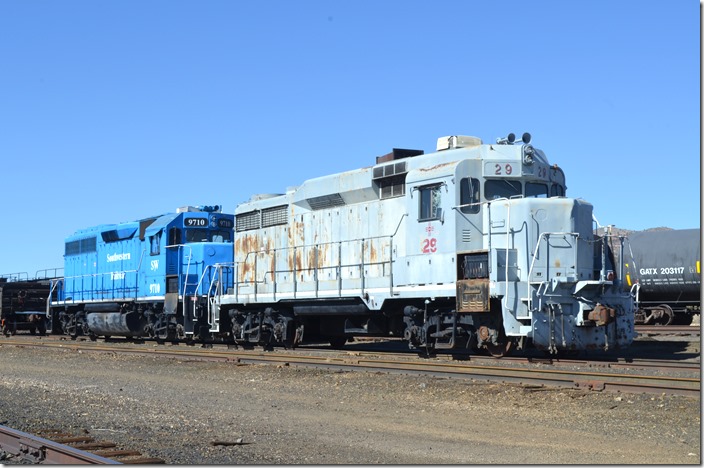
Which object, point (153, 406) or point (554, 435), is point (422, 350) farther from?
point (554, 435)

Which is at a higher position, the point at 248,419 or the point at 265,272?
the point at 265,272

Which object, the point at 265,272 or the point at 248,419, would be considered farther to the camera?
the point at 265,272

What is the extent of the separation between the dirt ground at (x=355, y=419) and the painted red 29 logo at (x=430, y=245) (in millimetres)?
3088

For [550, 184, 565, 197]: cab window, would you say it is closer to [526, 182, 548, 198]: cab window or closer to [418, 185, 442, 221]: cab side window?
[526, 182, 548, 198]: cab window

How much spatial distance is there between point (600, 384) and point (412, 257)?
226 inches

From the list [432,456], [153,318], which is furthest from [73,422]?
[153,318]

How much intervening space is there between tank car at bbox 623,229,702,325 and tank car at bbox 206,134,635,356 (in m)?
13.1

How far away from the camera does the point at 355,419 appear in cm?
964

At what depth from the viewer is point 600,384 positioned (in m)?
11.0

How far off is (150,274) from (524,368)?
1359 centimetres

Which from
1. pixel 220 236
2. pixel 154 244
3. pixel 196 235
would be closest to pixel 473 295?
pixel 220 236

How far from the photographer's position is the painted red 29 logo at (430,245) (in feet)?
51.7

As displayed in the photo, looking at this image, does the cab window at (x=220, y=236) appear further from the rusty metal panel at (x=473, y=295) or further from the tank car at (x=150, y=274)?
the rusty metal panel at (x=473, y=295)

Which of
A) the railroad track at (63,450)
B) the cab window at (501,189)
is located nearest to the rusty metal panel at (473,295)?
the cab window at (501,189)
